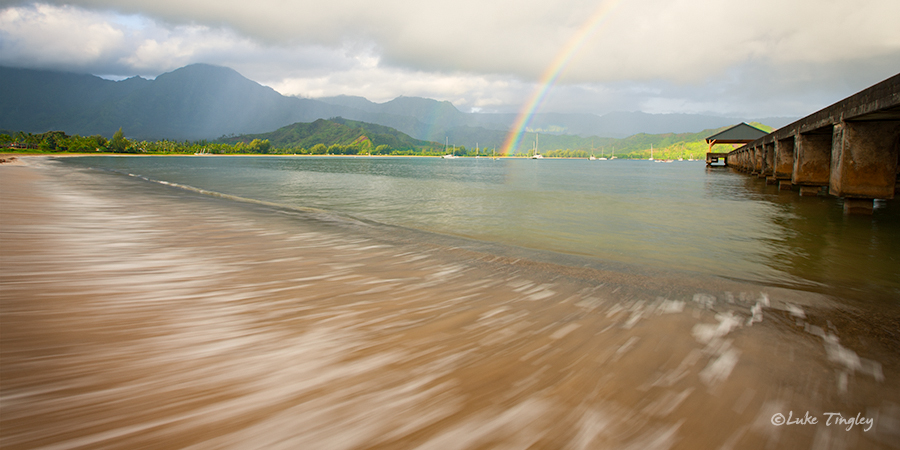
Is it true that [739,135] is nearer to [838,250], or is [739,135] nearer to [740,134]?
[740,134]

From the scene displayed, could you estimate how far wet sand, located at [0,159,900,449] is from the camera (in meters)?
2.31

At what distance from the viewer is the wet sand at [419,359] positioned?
231cm

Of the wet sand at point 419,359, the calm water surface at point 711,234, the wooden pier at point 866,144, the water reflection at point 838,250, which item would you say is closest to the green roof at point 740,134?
the calm water surface at point 711,234

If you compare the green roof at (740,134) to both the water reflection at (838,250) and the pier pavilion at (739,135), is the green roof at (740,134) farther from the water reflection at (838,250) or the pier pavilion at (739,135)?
the water reflection at (838,250)

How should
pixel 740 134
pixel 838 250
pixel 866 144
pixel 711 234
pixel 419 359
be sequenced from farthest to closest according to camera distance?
pixel 740 134, pixel 866 144, pixel 711 234, pixel 838 250, pixel 419 359

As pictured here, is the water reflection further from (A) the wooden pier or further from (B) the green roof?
(B) the green roof

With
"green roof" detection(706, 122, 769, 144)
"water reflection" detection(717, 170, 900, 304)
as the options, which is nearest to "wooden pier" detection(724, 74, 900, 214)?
"water reflection" detection(717, 170, 900, 304)

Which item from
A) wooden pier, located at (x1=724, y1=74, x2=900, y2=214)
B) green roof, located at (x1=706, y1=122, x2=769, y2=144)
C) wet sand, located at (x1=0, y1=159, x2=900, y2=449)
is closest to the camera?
wet sand, located at (x1=0, y1=159, x2=900, y2=449)

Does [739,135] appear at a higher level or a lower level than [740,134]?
lower

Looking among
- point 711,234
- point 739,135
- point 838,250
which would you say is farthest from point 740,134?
point 838,250

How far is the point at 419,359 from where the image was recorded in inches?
124

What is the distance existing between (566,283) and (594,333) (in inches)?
68.3

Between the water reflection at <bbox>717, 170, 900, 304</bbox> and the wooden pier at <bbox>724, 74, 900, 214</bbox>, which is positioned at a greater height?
the wooden pier at <bbox>724, 74, 900, 214</bbox>

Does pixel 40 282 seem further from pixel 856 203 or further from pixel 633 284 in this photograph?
pixel 856 203
